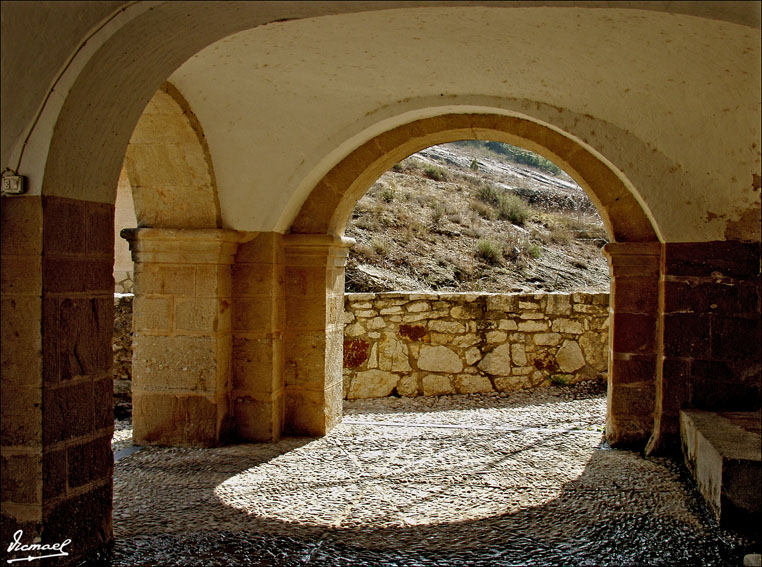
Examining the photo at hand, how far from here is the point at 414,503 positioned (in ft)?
11.3

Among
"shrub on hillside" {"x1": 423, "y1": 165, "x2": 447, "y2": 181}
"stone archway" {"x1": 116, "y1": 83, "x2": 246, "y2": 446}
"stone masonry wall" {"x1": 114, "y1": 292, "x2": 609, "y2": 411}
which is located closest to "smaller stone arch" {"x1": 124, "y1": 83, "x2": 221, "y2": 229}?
"stone archway" {"x1": 116, "y1": 83, "x2": 246, "y2": 446}

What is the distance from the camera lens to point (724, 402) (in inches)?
163

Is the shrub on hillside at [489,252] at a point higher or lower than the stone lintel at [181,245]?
higher

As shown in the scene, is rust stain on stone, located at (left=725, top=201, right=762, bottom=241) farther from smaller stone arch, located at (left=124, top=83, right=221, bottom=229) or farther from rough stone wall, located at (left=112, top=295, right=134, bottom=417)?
rough stone wall, located at (left=112, top=295, right=134, bottom=417)

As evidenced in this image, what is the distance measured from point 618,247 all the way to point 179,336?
10.5 ft

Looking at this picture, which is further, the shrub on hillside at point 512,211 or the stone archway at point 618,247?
the shrub on hillside at point 512,211

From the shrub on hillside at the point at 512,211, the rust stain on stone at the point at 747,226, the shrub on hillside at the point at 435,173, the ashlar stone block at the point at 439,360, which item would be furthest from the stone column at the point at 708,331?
the shrub on hillside at the point at 435,173

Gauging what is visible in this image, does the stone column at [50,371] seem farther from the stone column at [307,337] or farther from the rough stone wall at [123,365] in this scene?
the rough stone wall at [123,365]

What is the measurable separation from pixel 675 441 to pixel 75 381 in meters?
3.70

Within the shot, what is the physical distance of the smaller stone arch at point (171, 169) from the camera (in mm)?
4203

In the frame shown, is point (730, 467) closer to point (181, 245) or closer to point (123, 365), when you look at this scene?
point (181, 245)

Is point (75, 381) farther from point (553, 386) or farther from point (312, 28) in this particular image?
point (553, 386)

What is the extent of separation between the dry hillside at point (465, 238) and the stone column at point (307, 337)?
431 centimetres

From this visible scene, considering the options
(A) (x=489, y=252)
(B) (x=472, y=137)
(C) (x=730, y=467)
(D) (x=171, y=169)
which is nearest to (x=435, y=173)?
(A) (x=489, y=252)
